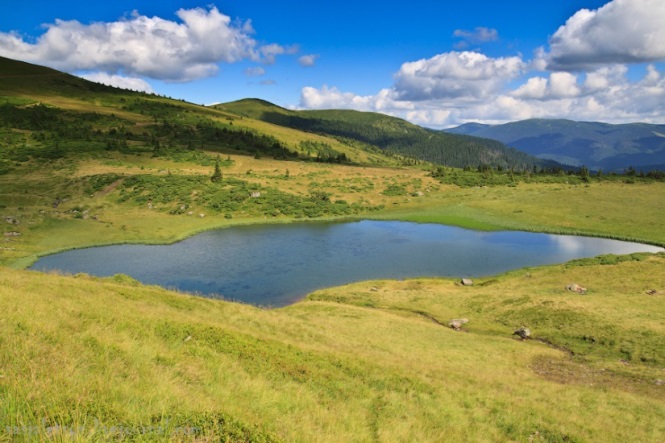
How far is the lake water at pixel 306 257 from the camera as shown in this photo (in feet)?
148

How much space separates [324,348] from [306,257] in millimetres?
35044

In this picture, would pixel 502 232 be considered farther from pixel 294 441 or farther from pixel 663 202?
pixel 294 441

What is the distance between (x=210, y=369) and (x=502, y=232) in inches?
2768

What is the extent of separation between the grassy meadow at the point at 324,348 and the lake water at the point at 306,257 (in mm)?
4087

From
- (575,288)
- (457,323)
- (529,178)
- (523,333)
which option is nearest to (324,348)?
(457,323)

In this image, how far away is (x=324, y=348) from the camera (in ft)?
69.4

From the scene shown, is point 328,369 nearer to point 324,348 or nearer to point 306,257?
point 324,348

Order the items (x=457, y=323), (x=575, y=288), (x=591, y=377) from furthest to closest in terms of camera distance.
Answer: (x=575, y=288), (x=457, y=323), (x=591, y=377)

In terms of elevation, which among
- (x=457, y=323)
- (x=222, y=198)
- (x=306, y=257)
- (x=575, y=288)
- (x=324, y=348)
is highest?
(x=222, y=198)

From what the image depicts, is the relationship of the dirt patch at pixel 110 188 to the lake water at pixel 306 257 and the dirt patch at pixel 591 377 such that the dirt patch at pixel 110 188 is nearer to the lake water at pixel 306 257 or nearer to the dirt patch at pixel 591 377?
the lake water at pixel 306 257

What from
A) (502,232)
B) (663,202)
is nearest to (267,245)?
(502,232)

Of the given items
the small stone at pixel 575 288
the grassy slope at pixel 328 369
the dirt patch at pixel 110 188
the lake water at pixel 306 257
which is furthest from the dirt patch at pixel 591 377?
the dirt patch at pixel 110 188

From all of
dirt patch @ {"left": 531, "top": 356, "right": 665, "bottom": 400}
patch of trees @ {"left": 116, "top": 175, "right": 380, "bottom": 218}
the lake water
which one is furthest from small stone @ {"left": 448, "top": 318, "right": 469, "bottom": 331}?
patch of trees @ {"left": 116, "top": 175, "right": 380, "bottom": 218}

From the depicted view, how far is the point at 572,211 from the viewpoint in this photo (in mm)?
81000
